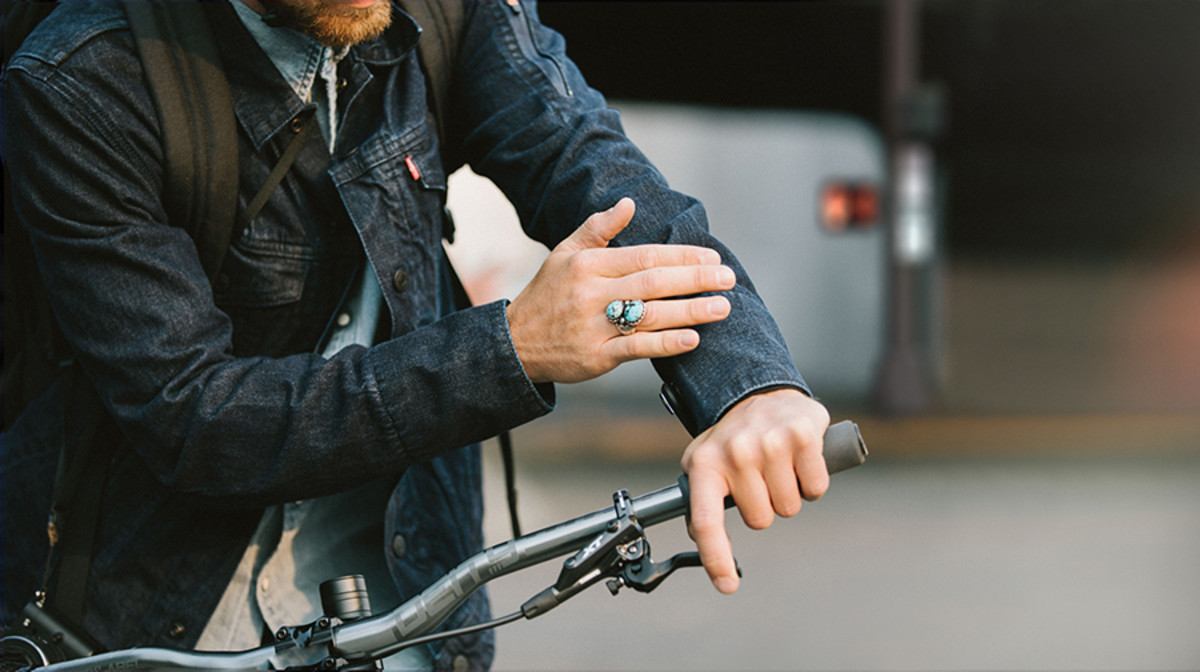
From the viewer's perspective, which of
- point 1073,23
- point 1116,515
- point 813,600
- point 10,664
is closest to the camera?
point 10,664

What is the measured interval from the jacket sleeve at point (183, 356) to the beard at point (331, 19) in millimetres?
217

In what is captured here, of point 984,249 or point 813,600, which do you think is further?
point 984,249

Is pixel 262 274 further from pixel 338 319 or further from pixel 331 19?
pixel 331 19

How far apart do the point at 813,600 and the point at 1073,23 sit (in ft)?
42.0

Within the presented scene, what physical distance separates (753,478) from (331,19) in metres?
0.82

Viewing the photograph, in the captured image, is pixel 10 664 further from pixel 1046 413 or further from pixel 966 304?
pixel 966 304

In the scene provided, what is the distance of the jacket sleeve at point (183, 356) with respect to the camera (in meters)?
1.35

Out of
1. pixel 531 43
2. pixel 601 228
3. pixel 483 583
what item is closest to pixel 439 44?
pixel 531 43

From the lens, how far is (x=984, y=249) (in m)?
16.6

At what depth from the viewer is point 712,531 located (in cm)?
117

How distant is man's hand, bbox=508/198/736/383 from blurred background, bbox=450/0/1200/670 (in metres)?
3.56

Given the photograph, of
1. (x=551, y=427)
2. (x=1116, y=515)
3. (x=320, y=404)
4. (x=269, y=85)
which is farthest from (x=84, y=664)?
(x=551, y=427)

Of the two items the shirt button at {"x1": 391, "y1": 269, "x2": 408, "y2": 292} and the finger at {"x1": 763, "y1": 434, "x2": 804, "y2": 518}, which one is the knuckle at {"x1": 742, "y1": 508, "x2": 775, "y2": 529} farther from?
the shirt button at {"x1": 391, "y1": 269, "x2": 408, "y2": 292}

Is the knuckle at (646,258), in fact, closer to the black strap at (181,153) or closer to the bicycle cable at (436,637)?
the bicycle cable at (436,637)
